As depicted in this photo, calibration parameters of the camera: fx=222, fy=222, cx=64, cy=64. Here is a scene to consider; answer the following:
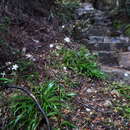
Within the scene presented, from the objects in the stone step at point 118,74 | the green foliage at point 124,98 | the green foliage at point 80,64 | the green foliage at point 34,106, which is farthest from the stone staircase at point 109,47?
the green foliage at point 34,106

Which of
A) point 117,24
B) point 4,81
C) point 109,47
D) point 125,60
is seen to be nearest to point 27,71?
point 4,81

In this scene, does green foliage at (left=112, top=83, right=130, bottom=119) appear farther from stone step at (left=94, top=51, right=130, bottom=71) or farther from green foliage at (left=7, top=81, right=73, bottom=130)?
stone step at (left=94, top=51, right=130, bottom=71)

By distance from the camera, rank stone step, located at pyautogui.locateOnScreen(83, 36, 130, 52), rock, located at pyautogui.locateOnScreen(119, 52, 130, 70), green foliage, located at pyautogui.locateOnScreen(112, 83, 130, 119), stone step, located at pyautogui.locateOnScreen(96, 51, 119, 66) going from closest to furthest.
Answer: green foliage, located at pyautogui.locateOnScreen(112, 83, 130, 119) → rock, located at pyautogui.locateOnScreen(119, 52, 130, 70) → stone step, located at pyautogui.locateOnScreen(96, 51, 119, 66) → stone step, located at pyautogui.locateOnScreen(83, 36, 130, 52)

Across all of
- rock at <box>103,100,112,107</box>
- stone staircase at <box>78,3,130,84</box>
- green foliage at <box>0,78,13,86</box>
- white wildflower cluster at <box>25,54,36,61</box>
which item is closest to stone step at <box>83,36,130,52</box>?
stone staircase at <box>78,3,130,84</box>

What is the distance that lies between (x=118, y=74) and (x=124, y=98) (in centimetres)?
111

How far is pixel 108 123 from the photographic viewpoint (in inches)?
115

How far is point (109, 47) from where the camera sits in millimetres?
6035

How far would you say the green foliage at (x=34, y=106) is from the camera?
2779 millimetres

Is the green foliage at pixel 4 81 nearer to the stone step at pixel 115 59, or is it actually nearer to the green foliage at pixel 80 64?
the green foliage at pixel 80 64

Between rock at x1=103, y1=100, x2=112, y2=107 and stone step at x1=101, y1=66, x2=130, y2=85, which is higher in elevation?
stone step at x1=101, y1=66, x2=130, y2=85

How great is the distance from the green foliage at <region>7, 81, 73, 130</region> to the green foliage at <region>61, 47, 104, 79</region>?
32.7 inches

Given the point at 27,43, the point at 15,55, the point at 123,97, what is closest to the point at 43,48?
the point at 27,43

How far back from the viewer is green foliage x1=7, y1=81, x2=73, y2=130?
2779 mm

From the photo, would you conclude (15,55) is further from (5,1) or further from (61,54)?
(5,1)
